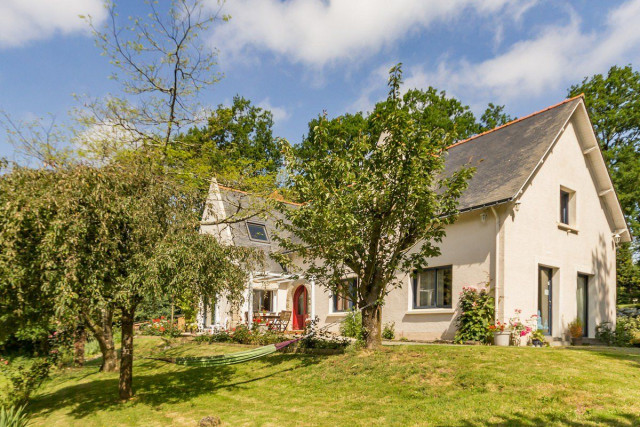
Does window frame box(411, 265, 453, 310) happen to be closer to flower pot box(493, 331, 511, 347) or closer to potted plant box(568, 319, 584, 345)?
flower pot box(493, 331, 511, 347)

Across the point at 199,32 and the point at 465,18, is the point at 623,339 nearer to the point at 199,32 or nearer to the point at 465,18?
the point at 465,18

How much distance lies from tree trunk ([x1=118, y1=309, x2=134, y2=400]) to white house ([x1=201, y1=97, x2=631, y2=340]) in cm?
294

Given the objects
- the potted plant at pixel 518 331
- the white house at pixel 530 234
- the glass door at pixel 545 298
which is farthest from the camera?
the glass door at pixel 545 298

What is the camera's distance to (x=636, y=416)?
6012 millimetres

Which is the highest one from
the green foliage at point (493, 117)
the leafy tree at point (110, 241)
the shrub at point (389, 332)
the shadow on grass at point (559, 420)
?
the green foliage at point (493, 117)

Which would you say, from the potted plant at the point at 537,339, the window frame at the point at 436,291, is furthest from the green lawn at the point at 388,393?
the window frame at the point at 436,291

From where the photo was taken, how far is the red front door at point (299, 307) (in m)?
22.2

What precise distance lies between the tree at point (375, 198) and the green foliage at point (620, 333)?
346 inches

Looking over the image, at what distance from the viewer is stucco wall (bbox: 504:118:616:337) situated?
13328 millimetres

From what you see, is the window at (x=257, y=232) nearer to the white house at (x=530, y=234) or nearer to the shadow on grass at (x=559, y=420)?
the white house at (x=530, y=234)

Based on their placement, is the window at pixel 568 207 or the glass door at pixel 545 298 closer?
the glass door at pixel 545 298

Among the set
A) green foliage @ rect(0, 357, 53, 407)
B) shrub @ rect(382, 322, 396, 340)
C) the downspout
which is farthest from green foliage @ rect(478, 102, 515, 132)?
green foliage @ rect(0, 357, 53, 407)

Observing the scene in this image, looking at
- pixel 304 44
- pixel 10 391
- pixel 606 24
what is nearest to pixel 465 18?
pixel 606 24

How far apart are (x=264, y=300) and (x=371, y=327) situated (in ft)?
44.1
